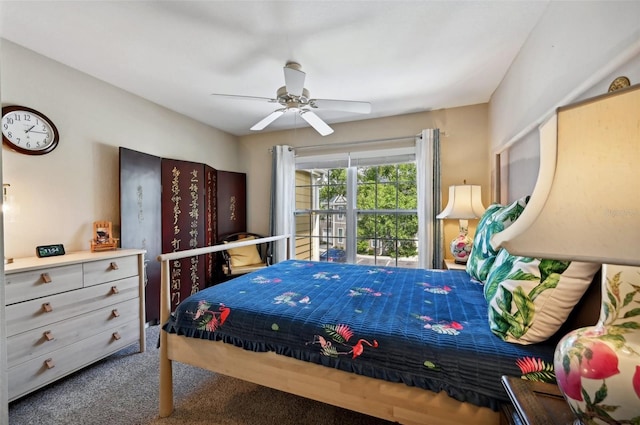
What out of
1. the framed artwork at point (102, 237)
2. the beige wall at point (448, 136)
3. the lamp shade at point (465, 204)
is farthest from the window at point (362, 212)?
A: the framed artwork at point (102, 237)

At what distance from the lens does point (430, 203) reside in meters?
3.03

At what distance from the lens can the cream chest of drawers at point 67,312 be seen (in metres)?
1.59

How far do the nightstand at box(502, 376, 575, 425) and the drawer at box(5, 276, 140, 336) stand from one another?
255 cm

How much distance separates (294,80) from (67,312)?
7.60ft

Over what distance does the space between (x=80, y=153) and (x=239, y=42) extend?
1.74 meters

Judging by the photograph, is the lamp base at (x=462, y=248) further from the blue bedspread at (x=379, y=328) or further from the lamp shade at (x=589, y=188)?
the lamp shade at (x=589, y=188)

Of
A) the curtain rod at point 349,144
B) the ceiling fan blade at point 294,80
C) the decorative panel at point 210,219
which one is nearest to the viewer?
the ceiling fan blade at point 294,80

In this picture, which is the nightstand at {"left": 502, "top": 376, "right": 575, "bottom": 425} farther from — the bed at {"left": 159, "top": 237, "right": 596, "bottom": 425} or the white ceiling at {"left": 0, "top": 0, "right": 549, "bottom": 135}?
the white ceiling at {"left": 0, "top": 0, "right": 549, "bottom": 135}

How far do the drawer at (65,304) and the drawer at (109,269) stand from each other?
0.04 m

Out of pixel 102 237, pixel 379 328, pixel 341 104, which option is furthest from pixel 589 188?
pixel 102 237


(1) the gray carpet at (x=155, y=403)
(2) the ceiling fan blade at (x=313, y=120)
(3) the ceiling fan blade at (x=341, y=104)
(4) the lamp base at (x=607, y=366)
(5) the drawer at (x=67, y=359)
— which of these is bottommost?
(1) the gray carpet at (x=155, y=403)

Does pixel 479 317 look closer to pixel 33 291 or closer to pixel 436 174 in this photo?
pixel 436 174

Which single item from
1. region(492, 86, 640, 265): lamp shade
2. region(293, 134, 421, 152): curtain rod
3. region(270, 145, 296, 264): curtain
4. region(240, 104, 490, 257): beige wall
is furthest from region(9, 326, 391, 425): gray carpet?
region(293, 134, 421, 152): curtain rod

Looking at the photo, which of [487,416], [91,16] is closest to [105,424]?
[487,416]
